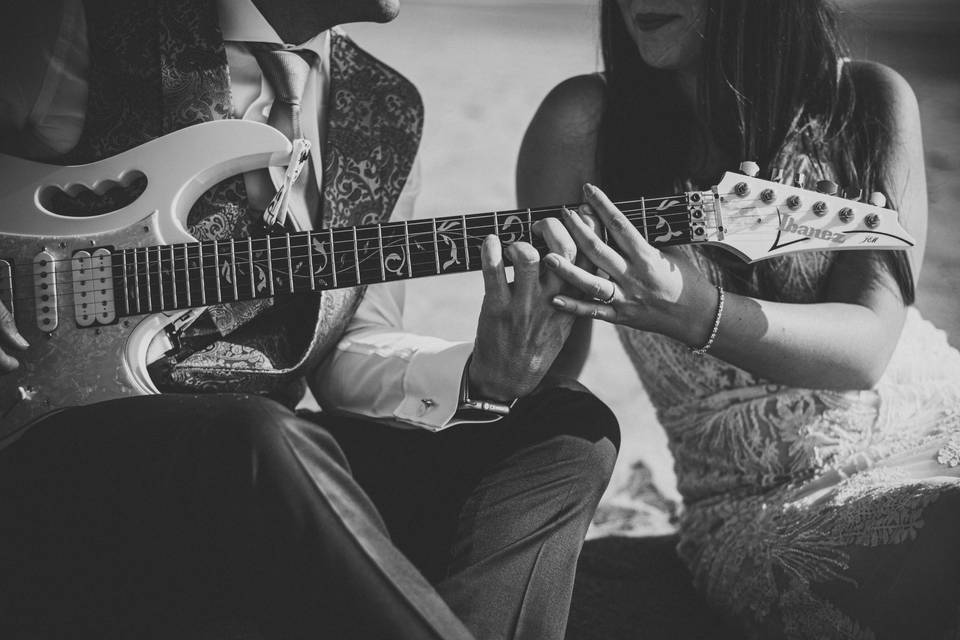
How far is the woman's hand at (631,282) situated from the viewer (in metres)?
1.06

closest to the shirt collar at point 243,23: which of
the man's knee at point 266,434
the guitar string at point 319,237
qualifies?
the guitar string at point 319,237

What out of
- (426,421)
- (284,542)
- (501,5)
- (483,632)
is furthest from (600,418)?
(501,5)

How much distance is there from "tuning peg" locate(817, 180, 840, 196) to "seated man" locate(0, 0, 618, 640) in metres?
0.37

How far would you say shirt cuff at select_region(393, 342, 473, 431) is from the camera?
1181 millimetres

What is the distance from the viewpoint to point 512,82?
11.4 ft

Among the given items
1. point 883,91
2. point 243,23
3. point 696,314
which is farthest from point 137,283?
point 883,91

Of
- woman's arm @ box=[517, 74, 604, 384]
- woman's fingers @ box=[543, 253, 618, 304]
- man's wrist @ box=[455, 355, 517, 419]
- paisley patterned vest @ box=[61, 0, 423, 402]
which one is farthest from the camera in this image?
woman's arm @ box=[517, 74, 604, 384]

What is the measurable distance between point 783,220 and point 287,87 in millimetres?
808

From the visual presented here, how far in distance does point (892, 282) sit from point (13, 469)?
49.2 inches

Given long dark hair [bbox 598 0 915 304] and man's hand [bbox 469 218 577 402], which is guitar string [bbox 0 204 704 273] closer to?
man's hand [bbox 469 218 577 402]

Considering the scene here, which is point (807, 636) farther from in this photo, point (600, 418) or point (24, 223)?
point (24, 223)

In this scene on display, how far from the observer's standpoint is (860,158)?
1.37 m

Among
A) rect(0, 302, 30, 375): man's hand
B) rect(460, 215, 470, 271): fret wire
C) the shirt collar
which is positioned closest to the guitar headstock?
rect(460, 215, 470, 271): fret wire

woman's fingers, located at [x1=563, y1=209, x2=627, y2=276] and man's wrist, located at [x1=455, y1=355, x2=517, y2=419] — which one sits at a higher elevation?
woman's fingers, located at [x1=563, y1=209, x2=627, y2=276]
